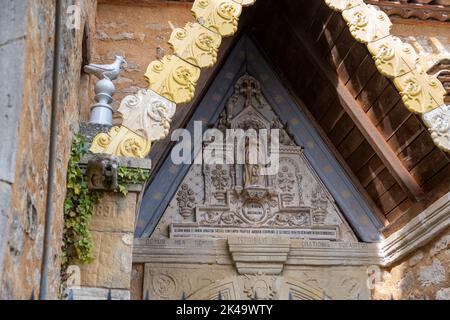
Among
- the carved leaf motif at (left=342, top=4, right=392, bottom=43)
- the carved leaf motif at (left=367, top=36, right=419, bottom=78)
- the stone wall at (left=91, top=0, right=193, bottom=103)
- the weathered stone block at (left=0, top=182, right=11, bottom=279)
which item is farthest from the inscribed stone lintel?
the weathered stone block at (left=0, top=182, right=11, bottom=279)

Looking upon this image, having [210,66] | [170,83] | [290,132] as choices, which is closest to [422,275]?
[290,132]

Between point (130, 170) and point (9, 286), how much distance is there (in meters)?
1.63

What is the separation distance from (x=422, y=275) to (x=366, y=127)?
1317 millimetres

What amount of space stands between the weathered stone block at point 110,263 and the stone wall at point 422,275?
241cm

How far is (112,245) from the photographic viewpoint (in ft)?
12.1

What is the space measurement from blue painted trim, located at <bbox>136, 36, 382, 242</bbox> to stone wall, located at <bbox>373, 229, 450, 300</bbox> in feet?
1.38

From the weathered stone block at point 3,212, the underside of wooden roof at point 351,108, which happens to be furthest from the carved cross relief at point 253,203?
the weathered stone block at point 3,212

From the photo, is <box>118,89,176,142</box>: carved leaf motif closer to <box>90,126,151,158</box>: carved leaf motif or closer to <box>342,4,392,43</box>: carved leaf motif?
<box>90,126,151,158</box>: carved leaf motif

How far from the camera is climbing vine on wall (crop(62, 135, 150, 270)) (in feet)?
11.7

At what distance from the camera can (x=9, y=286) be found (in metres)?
2.25

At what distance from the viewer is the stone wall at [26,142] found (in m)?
2.26

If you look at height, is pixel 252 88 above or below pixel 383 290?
above
